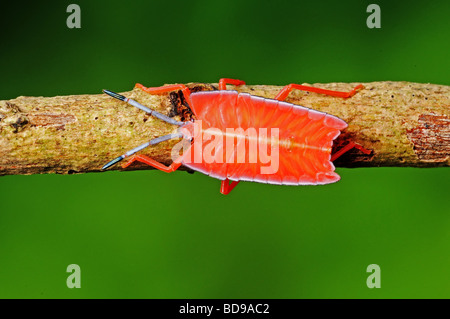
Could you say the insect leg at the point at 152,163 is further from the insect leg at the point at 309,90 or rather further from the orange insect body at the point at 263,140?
the insect leg at the point at 309,90

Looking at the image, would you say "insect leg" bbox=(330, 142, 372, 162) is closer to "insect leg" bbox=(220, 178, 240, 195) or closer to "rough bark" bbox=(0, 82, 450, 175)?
"rough bark" bbox=(0, 82, 450, 175)

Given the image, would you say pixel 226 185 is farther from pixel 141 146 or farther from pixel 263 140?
pixel 141 146

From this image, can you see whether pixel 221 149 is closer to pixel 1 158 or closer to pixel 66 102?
pixel 66 102

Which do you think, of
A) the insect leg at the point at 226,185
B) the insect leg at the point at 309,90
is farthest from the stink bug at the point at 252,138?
the insect leg at the point at 226,185

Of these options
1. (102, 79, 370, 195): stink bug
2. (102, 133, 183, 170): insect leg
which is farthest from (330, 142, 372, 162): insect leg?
(102, 133, 183, 170): insect leg

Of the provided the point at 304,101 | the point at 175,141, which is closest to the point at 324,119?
the point at 304,101

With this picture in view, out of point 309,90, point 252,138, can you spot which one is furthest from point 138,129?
point 309,90
